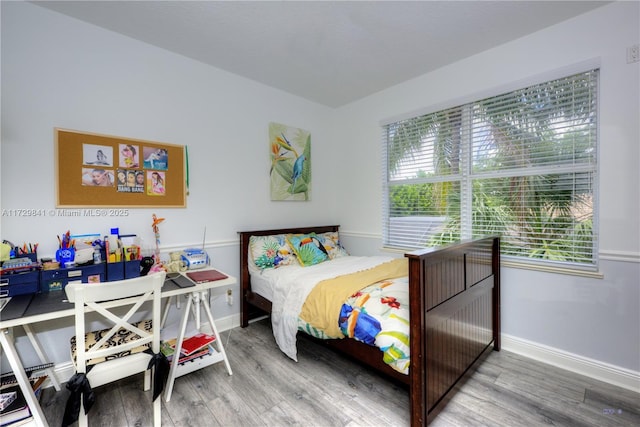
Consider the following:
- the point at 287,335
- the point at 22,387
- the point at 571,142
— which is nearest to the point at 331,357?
the point at 287,335

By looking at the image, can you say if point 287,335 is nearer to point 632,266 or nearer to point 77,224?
point 77,224

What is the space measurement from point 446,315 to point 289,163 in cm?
226

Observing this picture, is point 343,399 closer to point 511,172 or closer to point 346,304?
point 346,304

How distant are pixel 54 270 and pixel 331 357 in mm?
1950

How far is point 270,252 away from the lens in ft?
9.04

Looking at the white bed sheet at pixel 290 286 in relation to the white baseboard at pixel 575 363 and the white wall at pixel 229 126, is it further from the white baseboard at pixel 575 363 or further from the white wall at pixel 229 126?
the white baseboard at pixel 575 363

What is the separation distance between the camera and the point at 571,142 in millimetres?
2115

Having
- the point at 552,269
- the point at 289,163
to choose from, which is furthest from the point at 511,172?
the point at 289,163

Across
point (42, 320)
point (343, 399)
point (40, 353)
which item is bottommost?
point (343, 399)

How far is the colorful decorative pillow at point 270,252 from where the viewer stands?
2713mm

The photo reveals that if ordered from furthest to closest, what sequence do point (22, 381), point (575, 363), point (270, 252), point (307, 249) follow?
point (307, 249)
point (270, 252)
point (575, 363)
point (22, 381)

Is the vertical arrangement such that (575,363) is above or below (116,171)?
below

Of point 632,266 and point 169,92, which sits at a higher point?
point 169,92

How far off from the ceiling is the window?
0.51m
